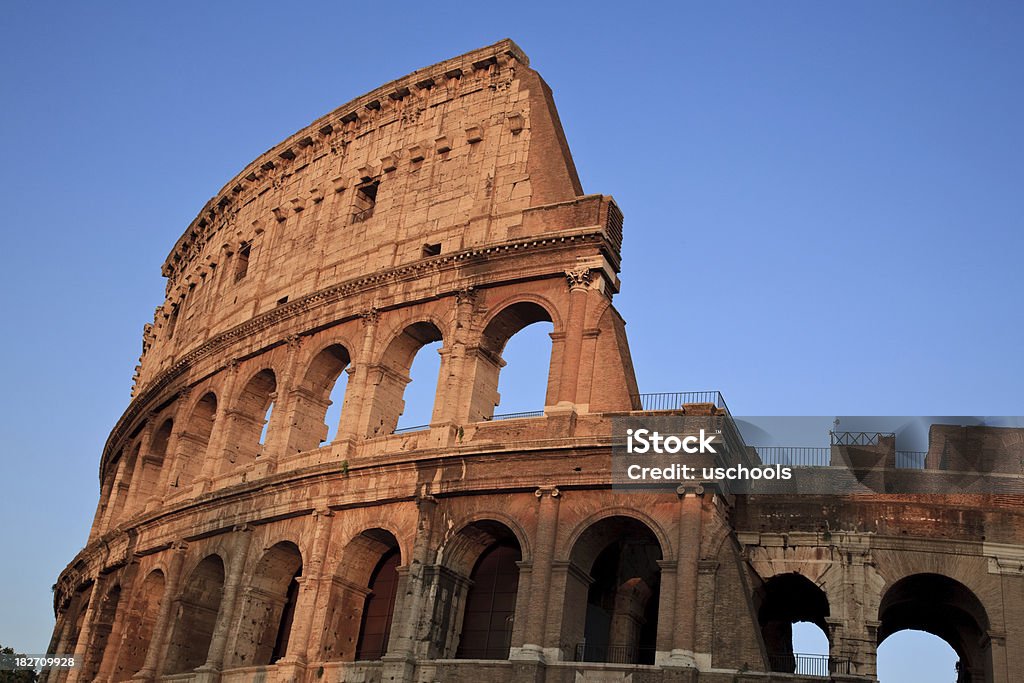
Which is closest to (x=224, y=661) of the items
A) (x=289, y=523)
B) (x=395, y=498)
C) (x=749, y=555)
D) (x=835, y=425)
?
(x=289, y=523)

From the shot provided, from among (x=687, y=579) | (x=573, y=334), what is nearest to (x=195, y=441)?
(x=573, y=334)

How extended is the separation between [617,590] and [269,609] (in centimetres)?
792

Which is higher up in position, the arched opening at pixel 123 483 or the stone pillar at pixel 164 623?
the arched opening at pixel 123 483

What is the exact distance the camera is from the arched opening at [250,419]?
28.3m

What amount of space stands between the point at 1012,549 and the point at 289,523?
570 inches

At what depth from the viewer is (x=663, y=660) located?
18312mm

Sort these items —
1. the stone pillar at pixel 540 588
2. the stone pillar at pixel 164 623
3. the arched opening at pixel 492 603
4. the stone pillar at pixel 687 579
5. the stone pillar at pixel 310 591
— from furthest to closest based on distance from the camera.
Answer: the stone pillar at pixel 164 623
the stone pillar at pixel 310 591
the arched opening at pixel 492 603
the stone pillar at pixel 540 588
the stone pillar at pixel 687 579

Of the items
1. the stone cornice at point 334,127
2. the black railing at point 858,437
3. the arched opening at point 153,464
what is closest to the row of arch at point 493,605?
the black railing at point 858,437

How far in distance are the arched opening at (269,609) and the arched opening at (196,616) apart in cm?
161

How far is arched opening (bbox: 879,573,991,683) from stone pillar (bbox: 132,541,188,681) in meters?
15.9

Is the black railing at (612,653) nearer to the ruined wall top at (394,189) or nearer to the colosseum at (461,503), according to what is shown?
the colosseum at (461,503)

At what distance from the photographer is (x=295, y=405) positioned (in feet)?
86.4

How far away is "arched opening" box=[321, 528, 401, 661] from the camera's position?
2236 centimetres

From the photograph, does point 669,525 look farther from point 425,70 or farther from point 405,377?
point 425,70
